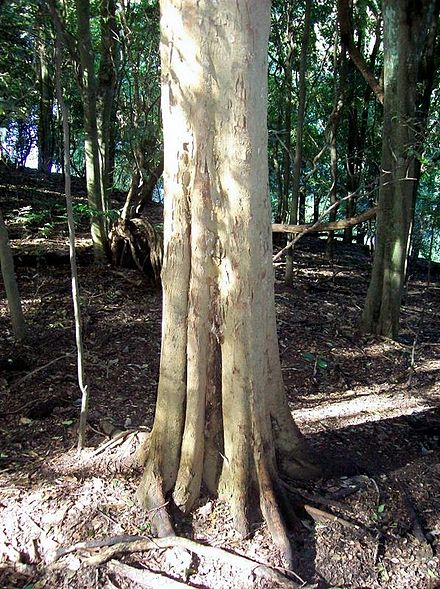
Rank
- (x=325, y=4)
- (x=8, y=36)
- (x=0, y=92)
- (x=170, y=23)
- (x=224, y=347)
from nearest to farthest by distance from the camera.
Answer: (x=170, y=23)
(x=224, y=347)
(x=0, y=92)
(x=8, y=36)
(x=325, y=4)

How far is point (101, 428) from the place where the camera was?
165 inches

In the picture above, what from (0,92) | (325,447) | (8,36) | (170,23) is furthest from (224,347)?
(8,36)

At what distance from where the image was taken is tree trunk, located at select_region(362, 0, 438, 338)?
659 centimetres

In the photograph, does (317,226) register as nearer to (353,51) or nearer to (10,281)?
(10,281)

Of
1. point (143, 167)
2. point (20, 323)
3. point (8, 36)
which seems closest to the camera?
point (20, 323)

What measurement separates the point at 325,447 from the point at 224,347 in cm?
151

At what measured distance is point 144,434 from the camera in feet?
12.5

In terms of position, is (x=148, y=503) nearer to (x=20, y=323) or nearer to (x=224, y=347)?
(x=224, y=347)

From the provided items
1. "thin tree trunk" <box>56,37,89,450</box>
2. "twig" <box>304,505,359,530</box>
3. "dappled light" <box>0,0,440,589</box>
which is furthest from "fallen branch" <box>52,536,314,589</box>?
"thin tree trunk" <box>56,37,89,450</box>

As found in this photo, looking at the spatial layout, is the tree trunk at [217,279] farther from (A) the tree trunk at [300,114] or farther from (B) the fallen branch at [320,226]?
(A) the tree trunk at [300,114]

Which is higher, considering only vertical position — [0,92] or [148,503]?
[0,92]

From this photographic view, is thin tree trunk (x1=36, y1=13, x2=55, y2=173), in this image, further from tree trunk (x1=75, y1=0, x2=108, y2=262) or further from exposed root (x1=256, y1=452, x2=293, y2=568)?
exposed root (x1=256, y1=452, x2=293, y2=568)

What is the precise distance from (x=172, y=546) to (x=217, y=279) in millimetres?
1537

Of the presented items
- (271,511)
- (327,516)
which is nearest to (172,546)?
(271,511)
